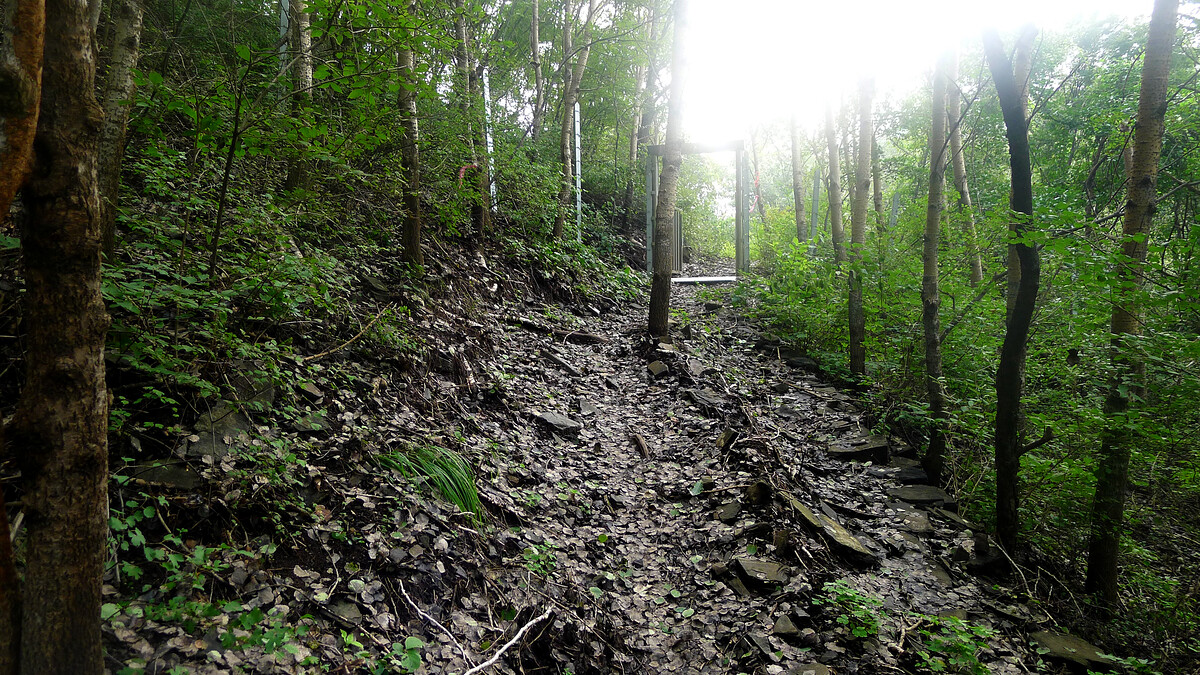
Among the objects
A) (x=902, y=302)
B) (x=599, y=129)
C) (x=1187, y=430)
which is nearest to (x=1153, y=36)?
(x=1187, y=430)

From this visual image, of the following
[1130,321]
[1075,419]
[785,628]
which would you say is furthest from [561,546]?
[1130,321]

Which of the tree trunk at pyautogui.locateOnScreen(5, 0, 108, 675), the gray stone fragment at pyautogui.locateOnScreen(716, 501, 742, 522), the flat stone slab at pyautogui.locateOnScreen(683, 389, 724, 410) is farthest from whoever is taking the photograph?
the flat stone slab at pyautogui.locateOnScreen(683, 389, 724, 410)

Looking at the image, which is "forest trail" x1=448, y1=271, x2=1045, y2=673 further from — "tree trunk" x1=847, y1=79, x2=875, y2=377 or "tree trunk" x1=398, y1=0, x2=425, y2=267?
"tree trunk" x1=398, y1=0, x2=425, y2=267

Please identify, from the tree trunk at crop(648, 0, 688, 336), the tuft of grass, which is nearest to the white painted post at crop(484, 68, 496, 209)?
the tree trunk at crop(648, 0, 688, 336)

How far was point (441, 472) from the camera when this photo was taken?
12.5 ft

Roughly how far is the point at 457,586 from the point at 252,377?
1.80 meters

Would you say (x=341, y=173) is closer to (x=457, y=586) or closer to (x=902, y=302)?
(x=457, y=586)

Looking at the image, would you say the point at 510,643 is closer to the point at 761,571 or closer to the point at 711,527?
the point at 761,571

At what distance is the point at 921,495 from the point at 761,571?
2.49m

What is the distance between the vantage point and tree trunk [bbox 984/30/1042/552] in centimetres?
387

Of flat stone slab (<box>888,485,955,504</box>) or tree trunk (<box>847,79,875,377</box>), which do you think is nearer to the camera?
flat stone slab (<box>888,485,955,504</box>)

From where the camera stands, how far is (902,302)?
6902 mm

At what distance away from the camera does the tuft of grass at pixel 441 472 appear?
3688 millimetres

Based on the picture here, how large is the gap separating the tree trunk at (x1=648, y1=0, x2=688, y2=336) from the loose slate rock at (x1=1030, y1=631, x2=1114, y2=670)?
6.26 meters
